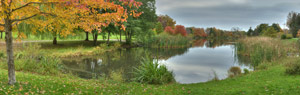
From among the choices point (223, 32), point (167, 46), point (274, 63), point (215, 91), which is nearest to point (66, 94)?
point (215, 91)

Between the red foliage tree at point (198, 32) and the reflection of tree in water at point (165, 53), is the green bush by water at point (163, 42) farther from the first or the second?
the red foliage tree at point (198, 32)

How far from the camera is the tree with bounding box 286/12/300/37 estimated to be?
145ft

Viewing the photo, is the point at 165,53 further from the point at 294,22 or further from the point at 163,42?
the point at 294,22

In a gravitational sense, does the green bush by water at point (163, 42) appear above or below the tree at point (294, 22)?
below

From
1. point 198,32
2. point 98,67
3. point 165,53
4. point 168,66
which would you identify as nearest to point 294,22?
point 198,32

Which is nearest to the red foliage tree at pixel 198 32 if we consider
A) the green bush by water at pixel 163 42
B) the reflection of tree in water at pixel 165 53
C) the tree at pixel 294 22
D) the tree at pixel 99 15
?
the tree at pixel 294 22

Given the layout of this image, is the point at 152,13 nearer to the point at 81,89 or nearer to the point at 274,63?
the point at 274,63

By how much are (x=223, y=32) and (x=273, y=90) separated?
3222 inches

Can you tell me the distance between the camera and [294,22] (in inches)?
1935

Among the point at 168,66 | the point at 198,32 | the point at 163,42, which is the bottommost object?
the point at 168,66

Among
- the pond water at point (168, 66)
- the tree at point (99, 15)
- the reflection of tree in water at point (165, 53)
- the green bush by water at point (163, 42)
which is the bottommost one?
the pond water at point (168, 66)

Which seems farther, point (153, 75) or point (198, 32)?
point (198, 32)

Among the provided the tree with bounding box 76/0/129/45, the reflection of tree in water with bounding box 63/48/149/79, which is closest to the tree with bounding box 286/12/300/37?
the reflection of tree in water with bounding box 63/48/149/79

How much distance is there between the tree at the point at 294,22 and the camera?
1743 inches
